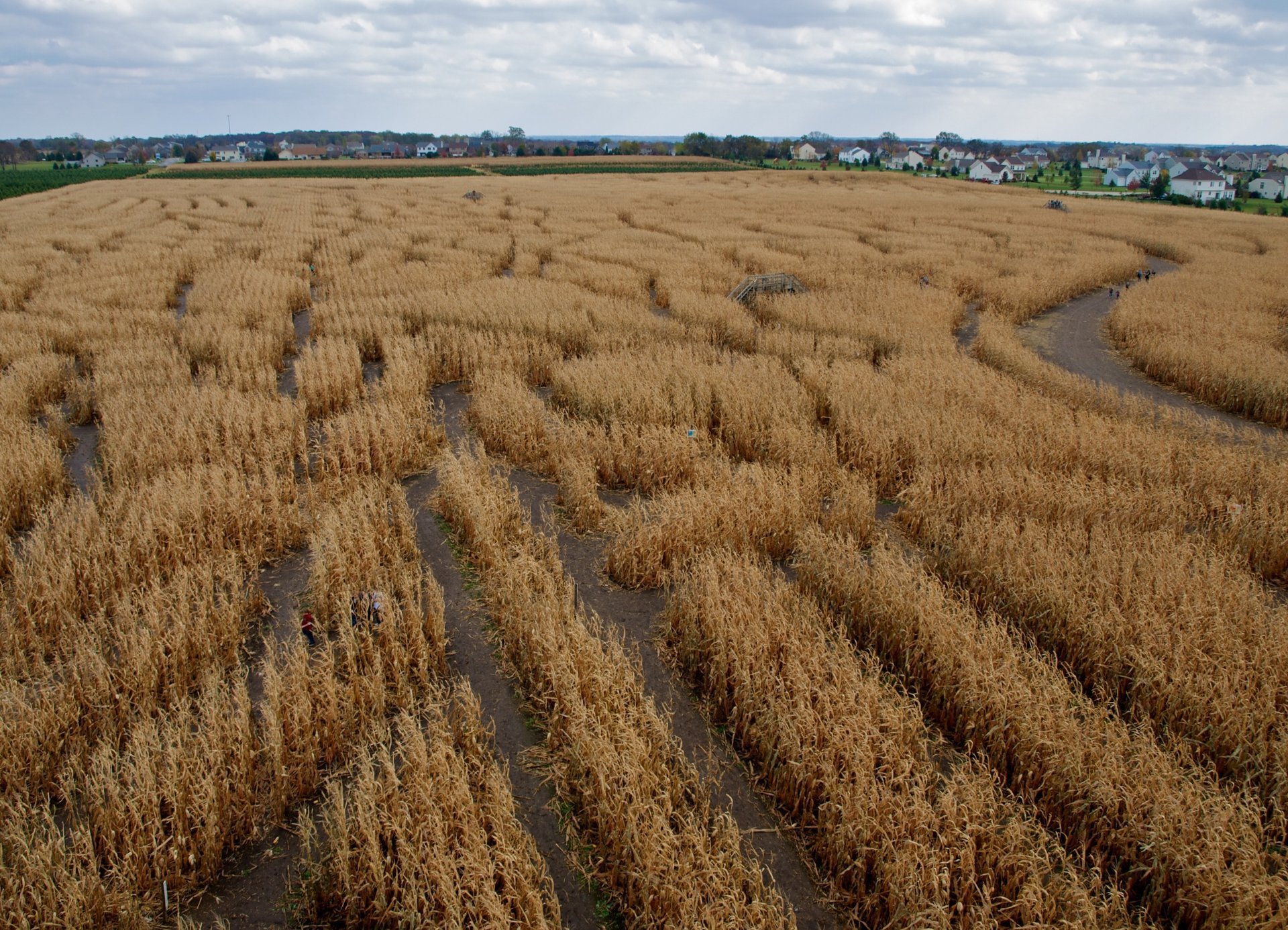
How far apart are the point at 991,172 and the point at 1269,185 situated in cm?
2924

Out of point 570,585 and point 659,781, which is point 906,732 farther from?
point 570,585

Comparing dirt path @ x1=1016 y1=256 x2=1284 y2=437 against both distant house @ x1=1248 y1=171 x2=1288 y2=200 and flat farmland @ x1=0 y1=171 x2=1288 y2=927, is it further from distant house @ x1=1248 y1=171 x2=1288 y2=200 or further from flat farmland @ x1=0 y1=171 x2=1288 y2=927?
distant house @ x1=1248 y1=171 x2=1288 y2=200

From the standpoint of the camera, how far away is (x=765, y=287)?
19.8 m

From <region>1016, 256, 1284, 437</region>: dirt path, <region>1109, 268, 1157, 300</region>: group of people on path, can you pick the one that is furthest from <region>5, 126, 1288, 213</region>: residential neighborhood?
<region>1016, 256, 1284, 437</region>: dirt path

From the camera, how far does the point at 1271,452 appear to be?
32.2ft

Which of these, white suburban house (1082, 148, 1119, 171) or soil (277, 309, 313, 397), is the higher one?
white suburban house (1082, 148, 1119, 171)

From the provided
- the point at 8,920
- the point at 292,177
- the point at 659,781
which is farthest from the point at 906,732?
the point at 292,177

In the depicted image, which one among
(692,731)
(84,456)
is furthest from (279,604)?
(84,456)

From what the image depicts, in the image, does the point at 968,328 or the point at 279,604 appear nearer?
the point at 279,604

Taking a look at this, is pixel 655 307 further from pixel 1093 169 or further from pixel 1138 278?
pixel 1093 169

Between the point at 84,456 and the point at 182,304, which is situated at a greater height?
the point at 182,304

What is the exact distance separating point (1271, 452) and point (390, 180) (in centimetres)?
7003

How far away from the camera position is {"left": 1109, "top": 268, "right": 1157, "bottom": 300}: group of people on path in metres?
22.4

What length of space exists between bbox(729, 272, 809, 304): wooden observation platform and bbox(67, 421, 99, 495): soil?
46.6ft
